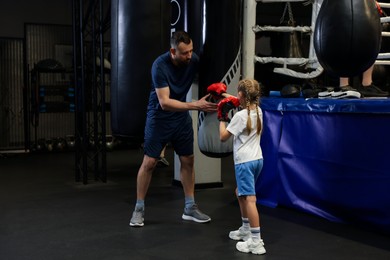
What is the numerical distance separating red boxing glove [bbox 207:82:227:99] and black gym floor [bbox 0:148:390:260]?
96 cm

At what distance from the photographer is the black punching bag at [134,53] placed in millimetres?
3572

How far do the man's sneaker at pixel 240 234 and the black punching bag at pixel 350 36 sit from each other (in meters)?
1.26

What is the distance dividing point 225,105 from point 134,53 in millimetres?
991

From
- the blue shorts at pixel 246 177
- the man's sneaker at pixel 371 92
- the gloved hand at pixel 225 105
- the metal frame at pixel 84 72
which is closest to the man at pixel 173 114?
the gloved hand at pixel 225 105

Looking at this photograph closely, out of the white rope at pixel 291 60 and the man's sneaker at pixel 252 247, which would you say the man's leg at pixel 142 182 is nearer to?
the man's sneaker at pixel 252 247

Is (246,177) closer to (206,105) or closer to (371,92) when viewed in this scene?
(206,105)

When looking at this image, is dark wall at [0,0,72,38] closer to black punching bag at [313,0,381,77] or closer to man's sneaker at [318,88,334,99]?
man's sneaker at [318,88,334,99]

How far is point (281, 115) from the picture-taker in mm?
4086

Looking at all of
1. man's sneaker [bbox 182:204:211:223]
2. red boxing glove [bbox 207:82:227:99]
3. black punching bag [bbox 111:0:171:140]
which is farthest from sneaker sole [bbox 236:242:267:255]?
black punching bag [bbox 111:0:171:140]

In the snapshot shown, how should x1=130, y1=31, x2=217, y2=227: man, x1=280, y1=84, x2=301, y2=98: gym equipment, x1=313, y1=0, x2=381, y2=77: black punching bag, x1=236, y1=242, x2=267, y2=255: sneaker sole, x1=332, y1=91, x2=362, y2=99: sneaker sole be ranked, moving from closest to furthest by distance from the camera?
x1=313, y1=0, x2=381, y2=77: black punching bag < x1=236, y1=242, x2=267, y2=255: sneaker sole < x1=130, y1=31, x2=217, y2=227: man < x1=332, y1=91, x2=362, y2=99: sneaker sole < x1=280, y1=84, x2=301, y2=98: gym equipment

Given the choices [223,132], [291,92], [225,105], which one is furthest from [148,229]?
[291,92]

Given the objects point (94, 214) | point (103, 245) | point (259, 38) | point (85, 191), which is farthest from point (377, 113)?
point (259, 38)

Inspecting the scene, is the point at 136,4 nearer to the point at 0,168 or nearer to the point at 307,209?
the point at 307,209

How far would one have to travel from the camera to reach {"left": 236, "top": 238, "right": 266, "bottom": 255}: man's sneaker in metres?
2.98
